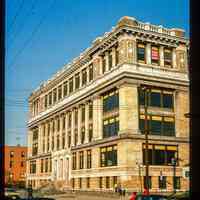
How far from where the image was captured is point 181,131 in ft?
228

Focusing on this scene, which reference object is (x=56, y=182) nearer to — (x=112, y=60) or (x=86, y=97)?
(x=86, y=97)

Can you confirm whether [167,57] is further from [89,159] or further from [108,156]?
[89,159]

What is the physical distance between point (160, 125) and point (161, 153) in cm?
460

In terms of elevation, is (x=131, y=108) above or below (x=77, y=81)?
below

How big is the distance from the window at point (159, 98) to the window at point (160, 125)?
2166 millimetres

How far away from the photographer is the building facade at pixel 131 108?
6362 cm

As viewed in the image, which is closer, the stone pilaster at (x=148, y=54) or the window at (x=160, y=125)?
the window at (x=160, y=125)

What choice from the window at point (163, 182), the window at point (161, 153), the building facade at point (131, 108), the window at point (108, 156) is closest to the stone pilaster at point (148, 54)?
the building facade at point (131, 108)

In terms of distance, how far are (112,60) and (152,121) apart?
12294 mm

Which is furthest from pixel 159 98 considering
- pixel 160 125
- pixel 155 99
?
pixel 160 125

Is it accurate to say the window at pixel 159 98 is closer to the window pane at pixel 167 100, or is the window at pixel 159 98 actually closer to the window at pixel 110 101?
the window pane at pixel 167 100

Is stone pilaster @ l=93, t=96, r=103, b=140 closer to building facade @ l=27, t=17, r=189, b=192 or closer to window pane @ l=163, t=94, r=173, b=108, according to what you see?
building facade @ l=27, t=17, r=189, b=192

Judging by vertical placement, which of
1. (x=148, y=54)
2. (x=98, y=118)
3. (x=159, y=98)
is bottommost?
(x=98, y=118)

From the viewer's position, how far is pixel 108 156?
6775cm
